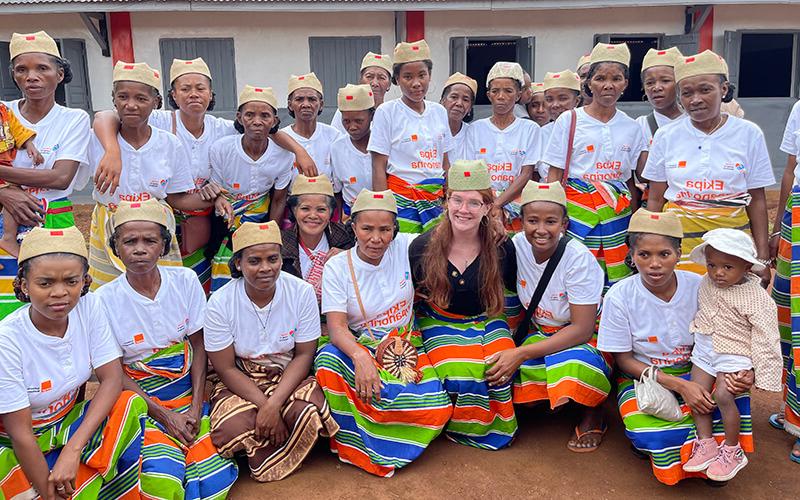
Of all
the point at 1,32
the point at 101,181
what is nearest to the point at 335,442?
the point at 101,181

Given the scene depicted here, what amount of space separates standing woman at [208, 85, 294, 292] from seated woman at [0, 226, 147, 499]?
1569mm

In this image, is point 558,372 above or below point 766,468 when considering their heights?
above

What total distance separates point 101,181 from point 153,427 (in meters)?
1.40

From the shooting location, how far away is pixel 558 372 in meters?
3.68

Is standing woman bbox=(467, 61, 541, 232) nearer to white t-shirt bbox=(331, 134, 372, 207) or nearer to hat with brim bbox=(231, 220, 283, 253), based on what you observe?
white t-shirt bbox=(331, 134, 372, 207)

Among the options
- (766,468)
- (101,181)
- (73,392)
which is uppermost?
(101,181)

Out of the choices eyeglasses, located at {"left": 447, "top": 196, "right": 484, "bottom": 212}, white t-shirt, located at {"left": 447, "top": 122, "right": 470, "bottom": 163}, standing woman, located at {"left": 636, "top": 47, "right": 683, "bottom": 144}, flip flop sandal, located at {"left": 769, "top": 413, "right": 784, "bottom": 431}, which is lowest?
flip flop sandal, located at {"left": 769, "top": 413, "right": 784, "bottom": 431}

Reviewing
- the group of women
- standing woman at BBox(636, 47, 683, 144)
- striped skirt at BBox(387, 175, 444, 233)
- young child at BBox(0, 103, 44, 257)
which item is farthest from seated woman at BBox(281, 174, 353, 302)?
standing woman at BBox(636, 47, 683, 144)

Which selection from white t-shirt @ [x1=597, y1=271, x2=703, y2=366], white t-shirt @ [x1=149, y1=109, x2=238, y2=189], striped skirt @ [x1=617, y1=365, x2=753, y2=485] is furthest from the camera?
white t-shirt @ [x1=149, y1=109, x2=238, y2=189]

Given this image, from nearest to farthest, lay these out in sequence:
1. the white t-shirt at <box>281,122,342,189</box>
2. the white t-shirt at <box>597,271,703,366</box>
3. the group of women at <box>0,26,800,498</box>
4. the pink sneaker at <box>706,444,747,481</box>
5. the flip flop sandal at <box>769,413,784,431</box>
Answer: the group of women at <box>0,26,800,498</box>, the pink sneaker at <box>706,444,747,481</box>, the white t-shirt at <box>597,271,703,366</box>, the flip flop sandal at <box>769,413,784,431</box>, the white t-shirt at <box>281,122,342,189</box>

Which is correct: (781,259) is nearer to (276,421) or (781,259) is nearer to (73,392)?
(276,421)

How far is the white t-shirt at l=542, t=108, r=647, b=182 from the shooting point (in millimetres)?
4453

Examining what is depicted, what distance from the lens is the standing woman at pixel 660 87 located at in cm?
447

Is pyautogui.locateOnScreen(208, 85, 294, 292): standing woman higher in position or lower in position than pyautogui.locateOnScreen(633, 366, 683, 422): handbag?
higher
